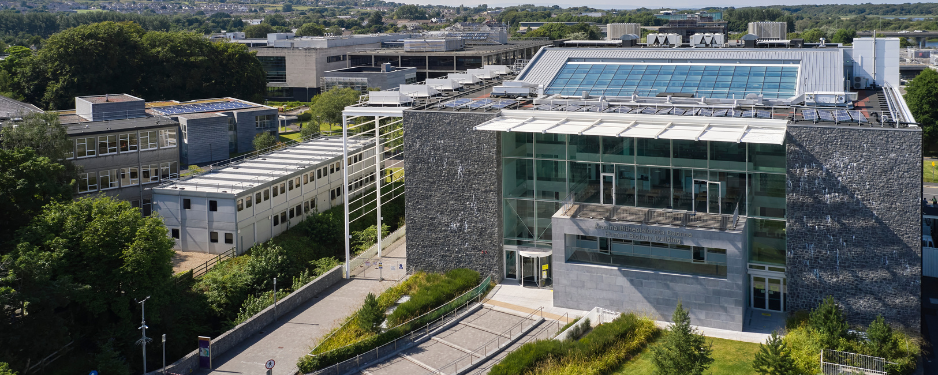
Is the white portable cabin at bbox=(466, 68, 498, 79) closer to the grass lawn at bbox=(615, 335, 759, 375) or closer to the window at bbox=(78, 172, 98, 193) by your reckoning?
the window at bbox=(78, 172, 98, 193)

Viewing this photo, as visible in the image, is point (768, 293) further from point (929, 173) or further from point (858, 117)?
point (929, 173)

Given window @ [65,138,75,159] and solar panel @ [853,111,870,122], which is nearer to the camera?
solar panel @ [853,111,870,122]

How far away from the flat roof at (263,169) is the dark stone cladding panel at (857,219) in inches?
1108

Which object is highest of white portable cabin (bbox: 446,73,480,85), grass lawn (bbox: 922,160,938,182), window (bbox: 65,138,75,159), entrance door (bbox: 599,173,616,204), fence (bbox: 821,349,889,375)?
white portable cabin (bbox: 446,73,480,85)

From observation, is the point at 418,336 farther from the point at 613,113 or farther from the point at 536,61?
the point at 536,61

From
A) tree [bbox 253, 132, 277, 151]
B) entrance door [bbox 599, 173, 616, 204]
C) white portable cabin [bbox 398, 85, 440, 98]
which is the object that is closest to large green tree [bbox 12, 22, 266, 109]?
tree [bbox 253, 132, 277, 151]

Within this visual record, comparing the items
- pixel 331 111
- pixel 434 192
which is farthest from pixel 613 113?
pixel 331 111

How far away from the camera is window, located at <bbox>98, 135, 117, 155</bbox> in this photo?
48750 millimetres

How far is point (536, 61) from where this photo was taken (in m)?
53.6

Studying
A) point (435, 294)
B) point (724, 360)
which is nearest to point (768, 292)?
point (724, 360)

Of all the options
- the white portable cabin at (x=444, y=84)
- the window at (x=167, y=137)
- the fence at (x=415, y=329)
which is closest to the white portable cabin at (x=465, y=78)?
the white portable cabin at (x=444, y=84)

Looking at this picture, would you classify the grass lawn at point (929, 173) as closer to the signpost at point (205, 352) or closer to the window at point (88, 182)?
the signpost at point (205, 352)

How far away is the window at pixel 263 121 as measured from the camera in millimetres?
76750

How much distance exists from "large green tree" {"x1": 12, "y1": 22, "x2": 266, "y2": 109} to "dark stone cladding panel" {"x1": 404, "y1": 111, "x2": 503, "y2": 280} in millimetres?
58874
